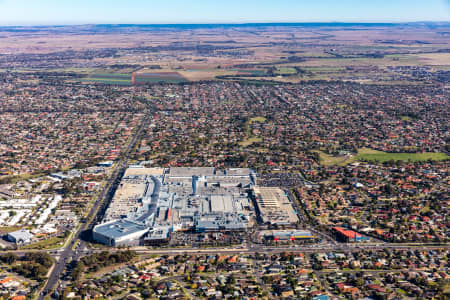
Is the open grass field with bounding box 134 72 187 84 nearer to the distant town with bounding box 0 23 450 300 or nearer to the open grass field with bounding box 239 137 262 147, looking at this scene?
the distant town with bounding box 0 23 450 300

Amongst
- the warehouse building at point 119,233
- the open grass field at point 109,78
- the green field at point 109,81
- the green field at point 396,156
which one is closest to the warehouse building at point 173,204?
the warehouse building at point 119,233

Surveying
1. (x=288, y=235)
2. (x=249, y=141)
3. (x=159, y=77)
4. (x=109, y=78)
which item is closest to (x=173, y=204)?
(x=288, y=235)

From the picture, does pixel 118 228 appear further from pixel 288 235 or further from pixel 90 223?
pixel 288 235

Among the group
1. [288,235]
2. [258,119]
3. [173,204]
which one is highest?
[258,119]

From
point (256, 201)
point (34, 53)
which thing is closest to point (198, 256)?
point (256, 201)

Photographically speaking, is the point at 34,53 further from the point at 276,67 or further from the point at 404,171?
the point at 404,171

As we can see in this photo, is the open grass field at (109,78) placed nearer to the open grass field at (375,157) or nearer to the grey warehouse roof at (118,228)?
the open grass field at (375,157)
